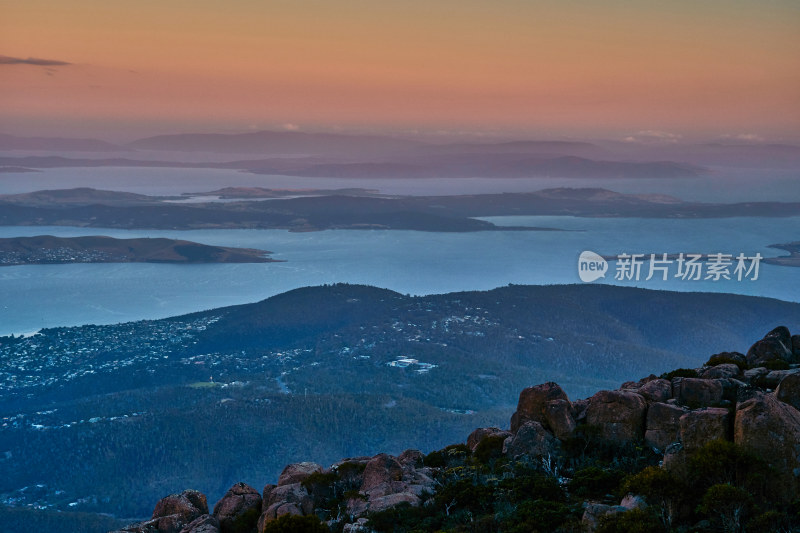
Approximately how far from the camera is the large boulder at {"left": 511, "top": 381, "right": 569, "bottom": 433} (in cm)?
3030

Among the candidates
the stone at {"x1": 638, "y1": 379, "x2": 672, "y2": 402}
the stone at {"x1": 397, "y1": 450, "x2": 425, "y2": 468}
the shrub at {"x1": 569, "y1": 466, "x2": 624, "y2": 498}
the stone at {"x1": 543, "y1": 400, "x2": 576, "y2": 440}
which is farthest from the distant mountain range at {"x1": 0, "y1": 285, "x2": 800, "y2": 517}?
the shrub at {"x1": 569, "y1": 466, "x2": 624, "y2": 498}

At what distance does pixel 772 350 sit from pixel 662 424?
38.3 ft

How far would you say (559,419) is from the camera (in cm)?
2864

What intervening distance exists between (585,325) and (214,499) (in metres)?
92.9

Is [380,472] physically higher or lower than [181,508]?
higher

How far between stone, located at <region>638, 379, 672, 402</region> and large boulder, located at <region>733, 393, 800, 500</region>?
6577 millimetres

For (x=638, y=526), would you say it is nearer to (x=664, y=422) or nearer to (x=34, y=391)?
(x=664, y=422)

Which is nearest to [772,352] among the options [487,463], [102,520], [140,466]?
[487,463]

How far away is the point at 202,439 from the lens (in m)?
87.4

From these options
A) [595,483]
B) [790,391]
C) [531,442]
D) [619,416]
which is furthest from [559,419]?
[790,391]

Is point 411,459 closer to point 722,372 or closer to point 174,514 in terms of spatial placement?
point 174,514

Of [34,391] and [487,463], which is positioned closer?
[487,463]

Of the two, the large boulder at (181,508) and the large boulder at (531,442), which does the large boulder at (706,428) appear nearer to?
the large boulder at (531,442)

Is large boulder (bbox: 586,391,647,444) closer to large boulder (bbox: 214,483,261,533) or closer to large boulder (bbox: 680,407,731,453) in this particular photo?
large boulder (bbox: 680,407,731,453)
